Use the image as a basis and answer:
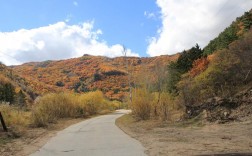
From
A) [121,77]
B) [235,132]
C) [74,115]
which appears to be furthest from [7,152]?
[121,77]

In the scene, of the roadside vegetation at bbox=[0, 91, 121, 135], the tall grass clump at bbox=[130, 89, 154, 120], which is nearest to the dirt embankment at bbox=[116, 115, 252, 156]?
the roadside vegetation at bbox=[0, 91, 121, 135]

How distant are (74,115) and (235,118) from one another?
35.2 metres

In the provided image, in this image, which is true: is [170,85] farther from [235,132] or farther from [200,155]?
[200,155]

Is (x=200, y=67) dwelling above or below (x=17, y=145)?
above

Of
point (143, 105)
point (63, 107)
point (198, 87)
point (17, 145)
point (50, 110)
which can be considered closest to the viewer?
point (17, 145)

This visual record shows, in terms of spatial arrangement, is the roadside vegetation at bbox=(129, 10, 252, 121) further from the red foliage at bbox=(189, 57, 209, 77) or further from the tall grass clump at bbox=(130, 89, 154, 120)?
the red foliage at bbox=(189, 57, 209, 77)

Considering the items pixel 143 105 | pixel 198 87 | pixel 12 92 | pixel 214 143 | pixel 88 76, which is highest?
pixel 88 76

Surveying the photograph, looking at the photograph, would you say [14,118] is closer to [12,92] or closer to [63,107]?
[63,107]

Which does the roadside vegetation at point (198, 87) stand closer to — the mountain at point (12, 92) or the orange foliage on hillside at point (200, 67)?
the orange foliage on hillside at point (200, 67)

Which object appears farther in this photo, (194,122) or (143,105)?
(143,105)

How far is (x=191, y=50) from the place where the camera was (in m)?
54.4

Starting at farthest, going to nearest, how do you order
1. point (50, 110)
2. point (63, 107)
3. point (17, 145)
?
1. point (63, 107)
2. point (50, 110)
3. point (17, 145)

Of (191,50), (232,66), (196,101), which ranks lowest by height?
(196,101)

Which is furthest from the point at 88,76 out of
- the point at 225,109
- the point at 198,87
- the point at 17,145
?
the point at 17,145
